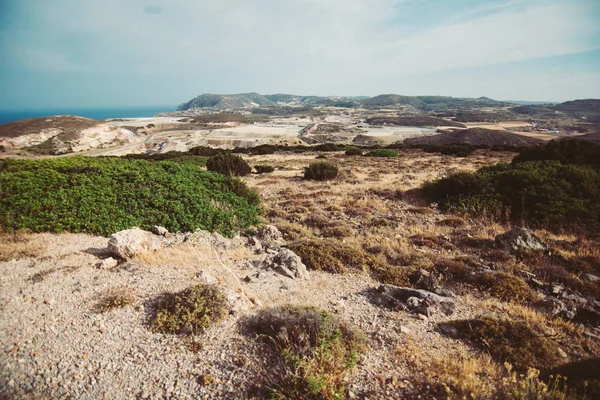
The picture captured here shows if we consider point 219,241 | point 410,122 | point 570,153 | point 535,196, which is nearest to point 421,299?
point 219,241

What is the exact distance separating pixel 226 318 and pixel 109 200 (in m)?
5.95

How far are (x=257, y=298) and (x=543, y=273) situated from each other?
6559 mm

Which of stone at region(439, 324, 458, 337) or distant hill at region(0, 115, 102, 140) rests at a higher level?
distant hill at region(0, 115, 102, 140)

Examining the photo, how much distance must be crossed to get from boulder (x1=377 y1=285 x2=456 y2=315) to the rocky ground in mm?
25

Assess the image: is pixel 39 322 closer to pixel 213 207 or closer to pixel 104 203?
pixel 104 203

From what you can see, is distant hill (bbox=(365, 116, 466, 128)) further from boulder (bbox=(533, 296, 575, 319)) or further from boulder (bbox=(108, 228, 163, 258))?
boulder (bbox=(108, 228, 163, 258))

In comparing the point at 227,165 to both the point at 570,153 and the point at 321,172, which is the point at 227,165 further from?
the point at 570,153

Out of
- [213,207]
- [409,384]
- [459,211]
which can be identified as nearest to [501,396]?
[409,384]

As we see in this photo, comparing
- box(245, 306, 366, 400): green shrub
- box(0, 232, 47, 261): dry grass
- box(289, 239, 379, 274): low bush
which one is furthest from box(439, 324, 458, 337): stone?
box(0, 232, 47, 261): dry grass

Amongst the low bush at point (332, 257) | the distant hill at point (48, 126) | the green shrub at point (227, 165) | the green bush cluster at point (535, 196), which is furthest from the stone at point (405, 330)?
the distant hill at point (48, 126)

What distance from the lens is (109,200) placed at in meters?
7.89

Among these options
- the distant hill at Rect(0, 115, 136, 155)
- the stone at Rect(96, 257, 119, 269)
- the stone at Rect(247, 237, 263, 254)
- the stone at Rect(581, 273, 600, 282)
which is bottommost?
the stone at Rect(581, 273, 600, 282)

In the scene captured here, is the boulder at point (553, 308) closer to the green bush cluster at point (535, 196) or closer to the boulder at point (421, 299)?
the boulder at point (421, 299)

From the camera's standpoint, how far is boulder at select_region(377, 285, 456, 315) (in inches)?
194
